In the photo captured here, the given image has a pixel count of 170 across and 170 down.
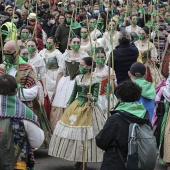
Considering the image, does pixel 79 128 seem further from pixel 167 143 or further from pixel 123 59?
pixel 123 59

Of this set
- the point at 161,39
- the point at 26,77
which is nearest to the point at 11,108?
the point at 26,77

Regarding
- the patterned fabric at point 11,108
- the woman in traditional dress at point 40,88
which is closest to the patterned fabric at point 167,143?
the woman in traditional dress at point 40,88

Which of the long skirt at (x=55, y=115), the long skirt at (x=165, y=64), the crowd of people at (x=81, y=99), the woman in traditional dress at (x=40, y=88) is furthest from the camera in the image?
the long skirt at (x=165, y=64)

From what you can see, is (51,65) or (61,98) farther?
(51,65)

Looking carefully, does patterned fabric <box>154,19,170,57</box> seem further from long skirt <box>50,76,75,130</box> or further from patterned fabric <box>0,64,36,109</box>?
patterned fabric <box>0,64,36,109</box>

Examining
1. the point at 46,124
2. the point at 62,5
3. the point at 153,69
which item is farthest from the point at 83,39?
the point at 62,5

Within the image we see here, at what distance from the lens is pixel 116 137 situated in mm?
6672

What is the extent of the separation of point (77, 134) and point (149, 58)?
3.91m

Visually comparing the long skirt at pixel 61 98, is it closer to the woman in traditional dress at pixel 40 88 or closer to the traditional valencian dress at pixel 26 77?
the woman in traditional dress at pixel 40 88

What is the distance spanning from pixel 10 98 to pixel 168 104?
11.8ft

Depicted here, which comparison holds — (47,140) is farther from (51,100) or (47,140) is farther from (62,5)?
(62,5)

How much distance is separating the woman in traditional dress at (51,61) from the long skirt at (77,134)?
3176mm

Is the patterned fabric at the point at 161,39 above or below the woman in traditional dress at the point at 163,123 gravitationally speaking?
above

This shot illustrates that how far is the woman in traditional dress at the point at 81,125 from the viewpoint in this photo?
931 centimetres
